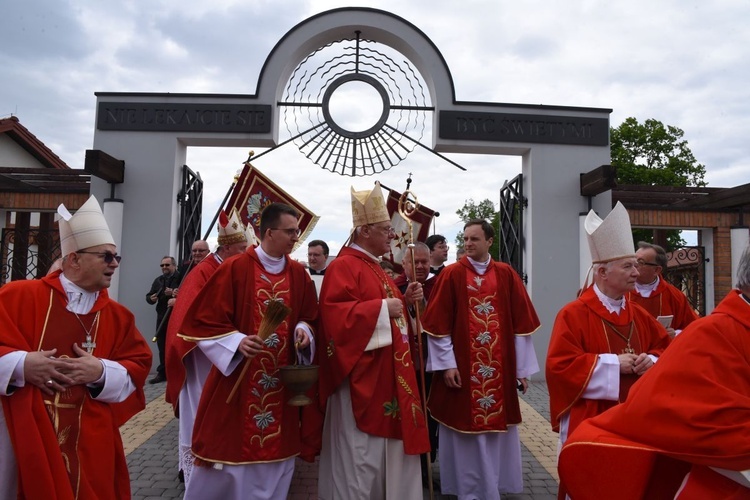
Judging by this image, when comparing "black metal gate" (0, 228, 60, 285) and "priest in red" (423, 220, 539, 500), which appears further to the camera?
"black metal gate" (0, 228, 60, 285)

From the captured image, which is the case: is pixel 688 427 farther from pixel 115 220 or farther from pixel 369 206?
pixel 115 220

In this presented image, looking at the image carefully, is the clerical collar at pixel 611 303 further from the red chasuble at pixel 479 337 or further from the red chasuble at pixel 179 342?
the red chasuble at pixel 179 342

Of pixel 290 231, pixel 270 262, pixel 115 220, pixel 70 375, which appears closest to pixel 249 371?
pixel 270 262

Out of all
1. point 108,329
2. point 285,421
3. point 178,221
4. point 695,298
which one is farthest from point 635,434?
point 695,298

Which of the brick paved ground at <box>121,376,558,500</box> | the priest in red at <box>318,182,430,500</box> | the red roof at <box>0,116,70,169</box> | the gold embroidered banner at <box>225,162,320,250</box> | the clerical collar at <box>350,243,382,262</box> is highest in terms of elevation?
the red roof at <box>0,116,70,169</box>

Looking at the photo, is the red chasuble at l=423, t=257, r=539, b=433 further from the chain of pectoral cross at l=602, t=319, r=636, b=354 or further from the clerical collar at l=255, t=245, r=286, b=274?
the clerical collar at l=255, t=245, r=286, b=274

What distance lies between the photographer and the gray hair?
2.06m

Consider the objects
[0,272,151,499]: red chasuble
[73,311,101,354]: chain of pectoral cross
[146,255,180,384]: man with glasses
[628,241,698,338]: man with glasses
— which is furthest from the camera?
[146,255,180,384]: man with glasses

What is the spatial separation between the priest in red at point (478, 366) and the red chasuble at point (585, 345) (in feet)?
3.12

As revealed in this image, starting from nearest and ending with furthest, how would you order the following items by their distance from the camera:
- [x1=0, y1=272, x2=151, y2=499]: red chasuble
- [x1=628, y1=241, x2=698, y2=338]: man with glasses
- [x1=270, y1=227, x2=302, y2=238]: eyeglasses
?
1. [x1=0, y1=272, x2=151, y2=499]: red chasuble
2. [x1=270, y1=227, x2=302, y2=238]: eyeglasses
3. [x1=628, y1=241, x2=698, y2=338]: man with glasses

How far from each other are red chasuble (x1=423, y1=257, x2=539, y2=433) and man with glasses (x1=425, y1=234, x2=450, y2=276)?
132 centimetres

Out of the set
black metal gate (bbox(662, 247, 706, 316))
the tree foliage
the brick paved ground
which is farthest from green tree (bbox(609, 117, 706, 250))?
the brick paved ground

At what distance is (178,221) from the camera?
27.9 ft

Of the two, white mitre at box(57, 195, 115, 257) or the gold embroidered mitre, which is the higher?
the gold embroidered mitre
